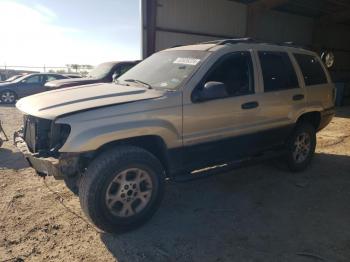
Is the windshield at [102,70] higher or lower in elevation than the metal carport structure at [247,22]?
lower

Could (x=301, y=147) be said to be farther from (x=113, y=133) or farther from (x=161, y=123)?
(x=113, y=133)

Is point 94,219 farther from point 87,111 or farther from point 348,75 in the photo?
point 348,75

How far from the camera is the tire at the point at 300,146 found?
533cm

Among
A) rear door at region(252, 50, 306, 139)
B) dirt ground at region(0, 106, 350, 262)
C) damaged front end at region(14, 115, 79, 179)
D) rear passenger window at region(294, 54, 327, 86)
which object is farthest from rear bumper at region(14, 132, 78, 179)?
rear passenger window at region(294, 54, 327, 86)

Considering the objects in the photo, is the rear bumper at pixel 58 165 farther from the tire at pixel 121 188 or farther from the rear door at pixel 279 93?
the rear door at pixel 279 93

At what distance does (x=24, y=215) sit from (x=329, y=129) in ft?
26.6

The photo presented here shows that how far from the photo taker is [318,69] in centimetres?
565

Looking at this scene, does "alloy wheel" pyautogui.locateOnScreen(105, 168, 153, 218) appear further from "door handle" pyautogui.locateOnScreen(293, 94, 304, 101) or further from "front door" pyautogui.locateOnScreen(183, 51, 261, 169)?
"door handle" pyautogui.locateOnScreen(293, 94, 304, 101)

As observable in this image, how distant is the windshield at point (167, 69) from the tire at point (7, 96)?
12.2 meters

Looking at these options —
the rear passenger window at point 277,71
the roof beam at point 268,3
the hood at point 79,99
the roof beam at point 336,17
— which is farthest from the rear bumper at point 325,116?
the roof beam at point 336,17

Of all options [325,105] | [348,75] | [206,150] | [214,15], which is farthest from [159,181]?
[348,75]

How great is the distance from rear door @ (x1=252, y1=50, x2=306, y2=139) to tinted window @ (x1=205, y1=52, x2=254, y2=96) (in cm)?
21

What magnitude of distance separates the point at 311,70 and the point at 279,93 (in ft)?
3.60

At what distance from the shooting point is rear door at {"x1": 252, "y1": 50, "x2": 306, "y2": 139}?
4.62 metres
